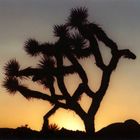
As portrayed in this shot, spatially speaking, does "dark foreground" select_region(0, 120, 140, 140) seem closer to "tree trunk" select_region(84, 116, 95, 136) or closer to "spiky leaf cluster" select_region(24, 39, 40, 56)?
"tree trunk" select_region(84, 116, 95, 136)

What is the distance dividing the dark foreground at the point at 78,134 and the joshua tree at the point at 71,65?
3.81 ft

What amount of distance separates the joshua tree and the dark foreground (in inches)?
45.7

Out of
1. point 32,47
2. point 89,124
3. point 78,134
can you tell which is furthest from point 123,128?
point 32,47


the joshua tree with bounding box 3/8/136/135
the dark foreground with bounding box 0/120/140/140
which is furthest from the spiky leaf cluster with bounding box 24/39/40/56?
the dark foreground with bounding box 0/120/140/140

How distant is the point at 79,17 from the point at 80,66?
2.16m

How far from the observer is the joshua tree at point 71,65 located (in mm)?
18703

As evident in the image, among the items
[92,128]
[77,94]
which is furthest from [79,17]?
[92,128]

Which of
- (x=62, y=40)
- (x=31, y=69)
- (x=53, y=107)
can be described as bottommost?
(x=53, y=107)

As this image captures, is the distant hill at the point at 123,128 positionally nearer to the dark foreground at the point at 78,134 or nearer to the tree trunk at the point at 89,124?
the dark foreground at the point at 78,134

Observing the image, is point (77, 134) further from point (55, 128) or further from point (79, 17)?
point (79, 17)

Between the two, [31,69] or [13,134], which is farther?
[31,69]

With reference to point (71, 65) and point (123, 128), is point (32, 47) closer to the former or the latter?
point (71, 65)

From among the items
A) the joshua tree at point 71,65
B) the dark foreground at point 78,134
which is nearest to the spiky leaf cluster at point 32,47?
the joshua tree at point 71,65

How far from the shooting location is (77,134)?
16750mm
